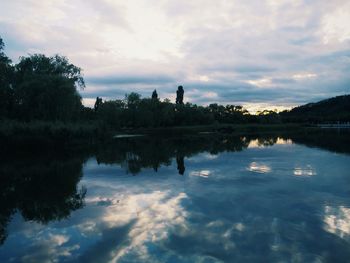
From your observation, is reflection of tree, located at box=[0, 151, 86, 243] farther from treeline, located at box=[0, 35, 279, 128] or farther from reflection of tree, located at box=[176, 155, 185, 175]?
treeline, located at box=[0, 35, 279, 128]

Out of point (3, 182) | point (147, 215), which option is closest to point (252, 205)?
point (147, 215)

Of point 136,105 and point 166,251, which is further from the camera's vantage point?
point 136,105

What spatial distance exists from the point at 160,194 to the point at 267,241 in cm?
760

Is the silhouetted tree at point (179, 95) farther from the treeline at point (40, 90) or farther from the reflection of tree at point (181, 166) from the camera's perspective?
the reflection of tree at point (181, 166)

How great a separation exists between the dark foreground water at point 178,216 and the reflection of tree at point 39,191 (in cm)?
5

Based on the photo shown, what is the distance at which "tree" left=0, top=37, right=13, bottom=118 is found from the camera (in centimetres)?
4994

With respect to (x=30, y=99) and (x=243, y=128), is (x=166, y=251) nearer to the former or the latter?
(x=30, y=99)

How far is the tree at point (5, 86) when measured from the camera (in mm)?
49938

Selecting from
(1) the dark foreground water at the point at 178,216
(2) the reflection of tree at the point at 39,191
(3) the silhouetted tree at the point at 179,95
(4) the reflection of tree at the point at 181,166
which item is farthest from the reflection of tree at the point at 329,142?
(3) the silhouetted tree at the point at 179,95

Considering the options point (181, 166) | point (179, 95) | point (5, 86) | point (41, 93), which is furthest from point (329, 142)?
point (179, 95)

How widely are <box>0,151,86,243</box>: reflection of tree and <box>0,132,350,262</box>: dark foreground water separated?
0.05 m

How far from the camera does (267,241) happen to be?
985 centimetres

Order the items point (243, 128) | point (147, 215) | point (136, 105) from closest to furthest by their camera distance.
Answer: point (147, 215)
point (136, 105)
point (243, 128)

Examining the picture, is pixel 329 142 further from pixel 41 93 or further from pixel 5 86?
pixel 5 86
